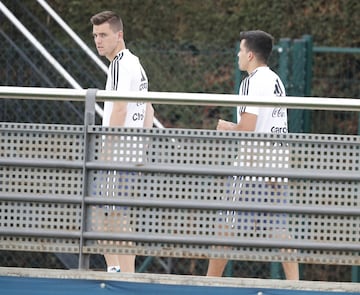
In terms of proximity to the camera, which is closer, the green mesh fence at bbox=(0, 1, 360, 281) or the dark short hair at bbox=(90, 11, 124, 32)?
the dark short hair at bbox=(90, 11, 124, 32)

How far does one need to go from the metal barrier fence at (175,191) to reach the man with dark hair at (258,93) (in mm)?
1018

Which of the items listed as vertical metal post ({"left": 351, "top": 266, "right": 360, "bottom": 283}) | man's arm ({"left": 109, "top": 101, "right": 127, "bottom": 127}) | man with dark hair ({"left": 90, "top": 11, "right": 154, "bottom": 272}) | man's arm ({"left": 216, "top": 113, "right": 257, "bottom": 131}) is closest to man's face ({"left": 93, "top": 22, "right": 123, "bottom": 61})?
man with dark hair ({"left": 90, "top": 11, "right": 154, "bottom": 272})

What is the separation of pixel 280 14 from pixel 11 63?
2.99 meters

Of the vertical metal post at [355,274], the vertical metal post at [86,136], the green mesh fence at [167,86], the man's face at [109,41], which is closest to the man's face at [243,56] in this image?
the man's face at [109,41]

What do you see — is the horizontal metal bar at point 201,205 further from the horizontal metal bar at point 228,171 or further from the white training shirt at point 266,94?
the white training shirt at point 266,94

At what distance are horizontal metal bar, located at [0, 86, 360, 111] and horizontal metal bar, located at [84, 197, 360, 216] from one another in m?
0.53

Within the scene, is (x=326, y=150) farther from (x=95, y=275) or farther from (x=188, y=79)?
(x=188, y=79)

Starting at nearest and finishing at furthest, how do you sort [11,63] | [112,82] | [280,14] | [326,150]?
[326,150] → [112,82] → [11,63] → [280,14]

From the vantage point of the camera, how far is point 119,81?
26.5 feet

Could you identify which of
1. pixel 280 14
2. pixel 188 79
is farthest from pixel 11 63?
pixel 280 14

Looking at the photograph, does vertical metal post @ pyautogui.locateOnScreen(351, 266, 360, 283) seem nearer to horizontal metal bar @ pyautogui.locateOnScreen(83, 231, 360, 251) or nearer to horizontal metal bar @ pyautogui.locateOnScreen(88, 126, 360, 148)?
horizontal metal bar @ pyautogui.locateOnScreen(83, 231, 360, 251)

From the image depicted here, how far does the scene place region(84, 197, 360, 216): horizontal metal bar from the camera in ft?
21.9

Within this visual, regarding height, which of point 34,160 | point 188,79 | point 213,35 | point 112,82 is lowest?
point 34,160

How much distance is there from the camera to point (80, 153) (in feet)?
22.2
